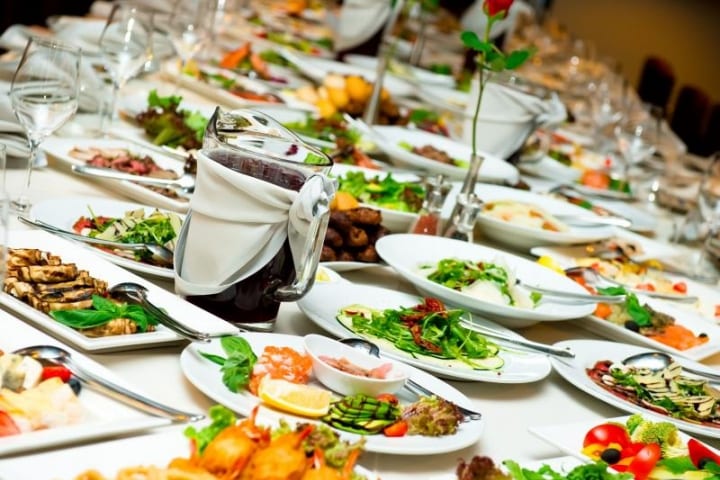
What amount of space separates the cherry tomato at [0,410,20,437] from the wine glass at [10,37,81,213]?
2.53 ft

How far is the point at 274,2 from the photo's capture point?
645cm

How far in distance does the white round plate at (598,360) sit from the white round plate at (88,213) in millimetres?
579

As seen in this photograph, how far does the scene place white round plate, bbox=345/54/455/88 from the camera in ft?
14.4

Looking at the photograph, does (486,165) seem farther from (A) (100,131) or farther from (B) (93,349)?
(B) (93,349)

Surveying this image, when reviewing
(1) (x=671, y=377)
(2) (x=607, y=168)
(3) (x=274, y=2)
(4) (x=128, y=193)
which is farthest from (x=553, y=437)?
(3) (x=274, y=2)

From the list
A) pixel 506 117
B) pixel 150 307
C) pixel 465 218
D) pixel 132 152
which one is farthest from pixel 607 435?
pixel 506 117

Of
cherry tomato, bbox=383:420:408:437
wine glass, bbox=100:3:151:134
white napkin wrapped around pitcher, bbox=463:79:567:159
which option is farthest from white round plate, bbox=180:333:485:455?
white napkin wrapped around pitcher, bbox=463:79:567:159

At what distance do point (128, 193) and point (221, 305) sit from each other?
0.60 m

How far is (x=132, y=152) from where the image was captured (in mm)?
2137

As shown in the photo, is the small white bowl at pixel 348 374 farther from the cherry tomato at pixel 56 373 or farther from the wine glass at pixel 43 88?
the wine glass at pixel 43 88

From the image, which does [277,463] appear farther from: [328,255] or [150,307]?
[328,255]

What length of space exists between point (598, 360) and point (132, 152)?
3.29ft

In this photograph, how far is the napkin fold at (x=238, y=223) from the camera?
1.36 m

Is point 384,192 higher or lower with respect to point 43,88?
lower
